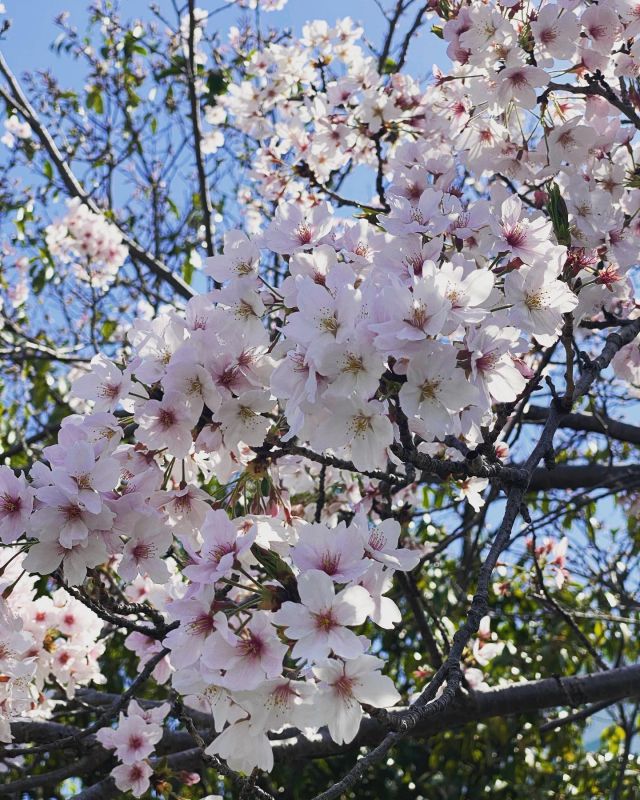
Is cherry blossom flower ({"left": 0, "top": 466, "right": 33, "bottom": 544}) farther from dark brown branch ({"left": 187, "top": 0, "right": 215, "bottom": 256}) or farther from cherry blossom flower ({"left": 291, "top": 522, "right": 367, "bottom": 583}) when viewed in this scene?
dark brown branch ({"left": 187, "top": 0, "right": 215, "bottom": 256})

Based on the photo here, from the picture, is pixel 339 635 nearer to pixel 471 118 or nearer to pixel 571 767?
pixel 471 118

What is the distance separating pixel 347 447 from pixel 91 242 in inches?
151

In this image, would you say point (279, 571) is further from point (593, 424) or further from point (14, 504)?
point (593, 424)

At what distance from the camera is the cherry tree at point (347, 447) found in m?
1.19

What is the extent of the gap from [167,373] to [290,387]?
0.25 m

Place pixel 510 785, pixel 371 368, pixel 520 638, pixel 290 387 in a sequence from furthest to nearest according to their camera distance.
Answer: pixel 520 638
pixel 510 785
pixel 290 387
pixel 371 368

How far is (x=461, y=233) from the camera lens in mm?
1625

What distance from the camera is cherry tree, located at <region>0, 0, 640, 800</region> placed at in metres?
1.19

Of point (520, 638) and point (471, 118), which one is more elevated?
point (471, 118)

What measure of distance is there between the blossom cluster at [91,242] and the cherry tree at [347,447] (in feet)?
3.21

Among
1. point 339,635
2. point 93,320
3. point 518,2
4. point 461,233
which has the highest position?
point 93,320

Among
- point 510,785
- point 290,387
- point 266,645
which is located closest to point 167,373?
point 290,387

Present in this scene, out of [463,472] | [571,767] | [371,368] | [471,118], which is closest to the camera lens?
[371,368]

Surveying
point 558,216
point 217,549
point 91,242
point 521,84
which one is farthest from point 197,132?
point 217,549
